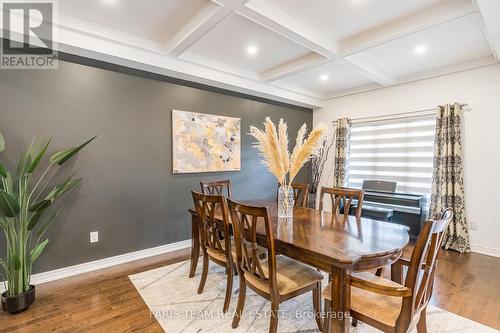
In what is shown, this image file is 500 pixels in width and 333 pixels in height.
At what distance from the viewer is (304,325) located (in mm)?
1928

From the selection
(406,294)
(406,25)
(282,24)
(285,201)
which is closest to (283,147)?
(285,201)

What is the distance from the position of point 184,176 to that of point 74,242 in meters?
1.49

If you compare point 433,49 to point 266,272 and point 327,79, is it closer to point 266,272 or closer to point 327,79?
point 327,79

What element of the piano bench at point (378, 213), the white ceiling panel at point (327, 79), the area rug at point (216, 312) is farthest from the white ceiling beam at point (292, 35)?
the area rug at point (216, 312)

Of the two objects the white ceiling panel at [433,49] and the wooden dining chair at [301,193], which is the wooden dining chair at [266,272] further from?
the white ceiling panel at [433,49]

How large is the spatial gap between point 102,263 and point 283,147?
8.31 ft

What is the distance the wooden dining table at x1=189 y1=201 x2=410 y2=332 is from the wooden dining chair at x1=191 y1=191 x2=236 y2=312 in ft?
1.30

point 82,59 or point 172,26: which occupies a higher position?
point 172,26

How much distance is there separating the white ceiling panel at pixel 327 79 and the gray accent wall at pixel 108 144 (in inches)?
56.8

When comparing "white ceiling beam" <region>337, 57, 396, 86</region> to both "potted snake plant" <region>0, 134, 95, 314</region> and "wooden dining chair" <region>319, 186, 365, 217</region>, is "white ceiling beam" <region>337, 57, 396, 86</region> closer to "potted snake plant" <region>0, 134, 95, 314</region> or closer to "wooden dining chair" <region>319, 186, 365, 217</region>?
"wooden dining chair" <region>319, 186, 365, 217</region>

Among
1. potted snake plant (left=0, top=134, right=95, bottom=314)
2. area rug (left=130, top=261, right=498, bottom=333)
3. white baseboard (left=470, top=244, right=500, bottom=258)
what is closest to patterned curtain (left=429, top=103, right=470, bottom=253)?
white baseboard (left=470, top=244, right=500, bottom=258)

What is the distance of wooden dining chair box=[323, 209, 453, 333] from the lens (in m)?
1.21

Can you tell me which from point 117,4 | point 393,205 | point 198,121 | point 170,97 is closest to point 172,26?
point 117,4

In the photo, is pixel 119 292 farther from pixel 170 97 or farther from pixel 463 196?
pixel 463 196
